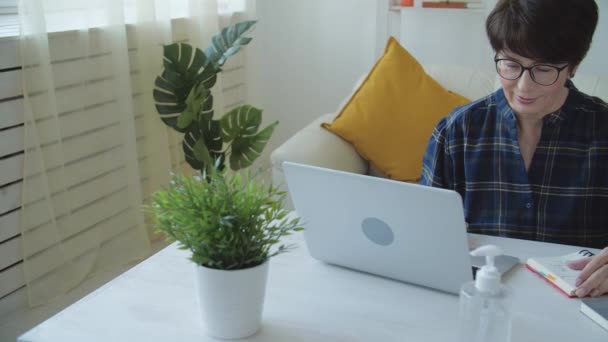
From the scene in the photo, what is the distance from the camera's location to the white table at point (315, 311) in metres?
0.97

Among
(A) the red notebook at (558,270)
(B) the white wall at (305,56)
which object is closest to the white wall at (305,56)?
(B) the white wall at (305,56)

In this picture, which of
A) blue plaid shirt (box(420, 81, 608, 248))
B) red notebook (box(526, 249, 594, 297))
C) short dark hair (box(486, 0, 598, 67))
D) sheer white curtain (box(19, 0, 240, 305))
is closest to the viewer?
red notebook (box(526, 249, 594, 297))

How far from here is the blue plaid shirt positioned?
1.49m

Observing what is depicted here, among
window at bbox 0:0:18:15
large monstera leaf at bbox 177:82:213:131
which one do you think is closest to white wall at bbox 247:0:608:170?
large monstera leaf at bbox 177:82:213:131

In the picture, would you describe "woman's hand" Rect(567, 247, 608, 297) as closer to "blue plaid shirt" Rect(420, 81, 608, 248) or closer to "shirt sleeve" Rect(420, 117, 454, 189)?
"blue plaid shirt" Rect(420, 81, 608, 248)

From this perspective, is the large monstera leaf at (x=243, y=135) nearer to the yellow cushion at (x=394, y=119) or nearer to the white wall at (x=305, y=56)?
the yellow cushion at (x=394, y=119)

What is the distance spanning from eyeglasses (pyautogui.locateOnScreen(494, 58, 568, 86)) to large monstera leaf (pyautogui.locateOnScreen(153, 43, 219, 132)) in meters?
1.34

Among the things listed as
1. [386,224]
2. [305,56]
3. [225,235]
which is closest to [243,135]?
[305,56]

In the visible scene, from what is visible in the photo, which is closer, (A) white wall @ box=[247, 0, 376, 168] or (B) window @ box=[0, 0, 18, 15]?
(B) window @ box=[0, 0, 18, 15]

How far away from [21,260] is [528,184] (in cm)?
156

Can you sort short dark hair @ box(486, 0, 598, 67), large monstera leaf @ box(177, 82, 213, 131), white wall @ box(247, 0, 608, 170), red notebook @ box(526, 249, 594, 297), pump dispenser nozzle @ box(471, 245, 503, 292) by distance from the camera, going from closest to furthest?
pump dispenser nozzle @ box(471, 245, 503, 292) → red notebook @ box(526, 249, 594, 297) → short dark hair @ box(486, 0, 598, 67) → large monstera leaf @ box(177, 82, 213, 131) → white wall @ box(247, 0, 608, 170)

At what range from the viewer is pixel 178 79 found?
2.45 meters

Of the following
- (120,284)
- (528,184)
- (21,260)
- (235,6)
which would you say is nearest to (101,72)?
(21,260)

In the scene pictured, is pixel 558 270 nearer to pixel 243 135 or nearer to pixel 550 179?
pixel 550 179
